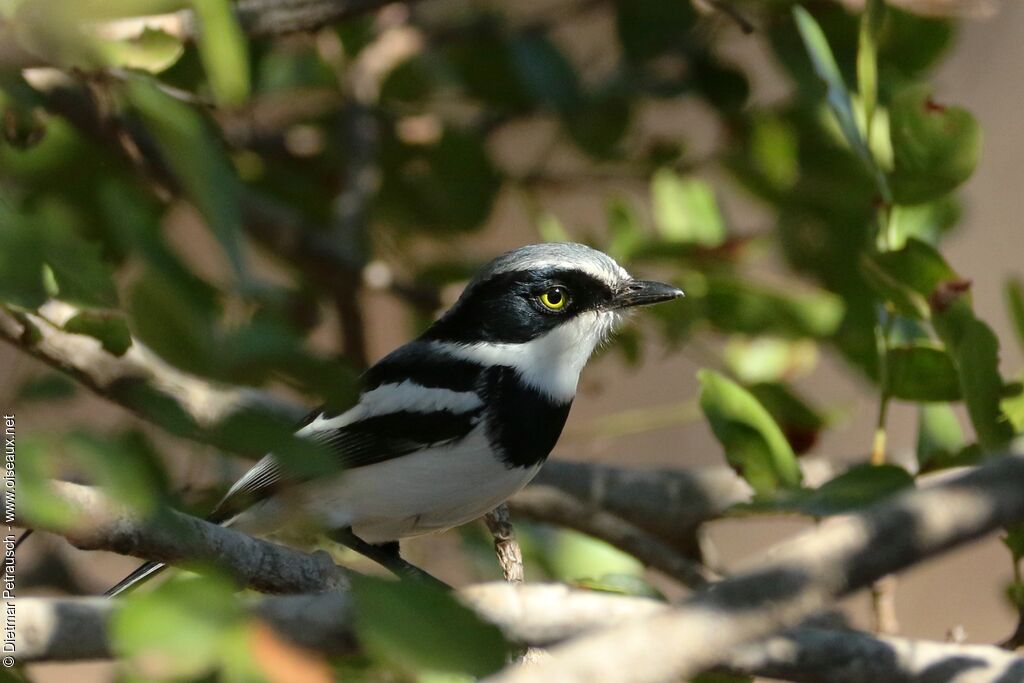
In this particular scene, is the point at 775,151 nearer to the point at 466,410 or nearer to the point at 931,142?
the point at 931,142

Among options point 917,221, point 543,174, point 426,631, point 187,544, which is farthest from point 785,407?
point 426,631

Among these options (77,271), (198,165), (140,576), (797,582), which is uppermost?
(198,165)

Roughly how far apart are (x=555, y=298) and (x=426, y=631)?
2155 millimetres

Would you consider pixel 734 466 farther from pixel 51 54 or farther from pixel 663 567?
pixel 51 54

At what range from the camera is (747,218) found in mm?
6586

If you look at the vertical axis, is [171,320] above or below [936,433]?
above

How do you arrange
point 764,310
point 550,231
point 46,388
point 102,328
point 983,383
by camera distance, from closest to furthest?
point 102,328 → point 983,383 → point 46,388 → point 764,310 → point 550,231

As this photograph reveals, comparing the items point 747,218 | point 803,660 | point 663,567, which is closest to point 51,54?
point 803,660

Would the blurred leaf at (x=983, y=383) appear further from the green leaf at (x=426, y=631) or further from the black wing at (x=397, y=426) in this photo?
the green leaf at (x=426, y=631)

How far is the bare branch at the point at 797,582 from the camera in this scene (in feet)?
3.44

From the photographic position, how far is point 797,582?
43.3 inches

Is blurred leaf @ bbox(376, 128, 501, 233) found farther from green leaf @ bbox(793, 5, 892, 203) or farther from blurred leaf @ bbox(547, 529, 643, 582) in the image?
green leaf @ bbox(793, 5, 892, 203)

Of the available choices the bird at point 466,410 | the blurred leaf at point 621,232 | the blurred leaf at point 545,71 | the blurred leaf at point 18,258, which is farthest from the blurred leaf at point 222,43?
the blurred leaf at point 545,71

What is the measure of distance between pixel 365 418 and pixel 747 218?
4.11 m
